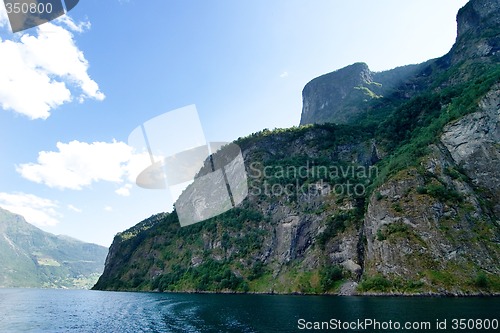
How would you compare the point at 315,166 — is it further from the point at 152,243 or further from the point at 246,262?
the point at 152,243

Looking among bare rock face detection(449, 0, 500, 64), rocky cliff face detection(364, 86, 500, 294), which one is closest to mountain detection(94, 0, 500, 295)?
rocky cliff face detection(364, 86, 500, 294)

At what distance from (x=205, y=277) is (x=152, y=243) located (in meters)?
61.8

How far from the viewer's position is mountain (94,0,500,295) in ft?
A: 263

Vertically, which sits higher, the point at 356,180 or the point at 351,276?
the point at 356,180

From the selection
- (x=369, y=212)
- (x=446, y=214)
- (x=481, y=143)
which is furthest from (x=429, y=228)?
(x=481, y=143)

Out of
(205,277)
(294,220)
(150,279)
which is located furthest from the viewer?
(150,279)

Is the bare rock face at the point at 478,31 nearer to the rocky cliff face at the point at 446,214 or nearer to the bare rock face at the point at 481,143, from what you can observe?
the bare rock face at the point at 481,143

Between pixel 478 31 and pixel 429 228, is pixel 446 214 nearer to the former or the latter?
pixel 429 228

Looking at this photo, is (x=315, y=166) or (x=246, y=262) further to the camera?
(x=315, y=166)

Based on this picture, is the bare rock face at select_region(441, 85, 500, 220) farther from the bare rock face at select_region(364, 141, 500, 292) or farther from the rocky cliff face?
the bare rock face at select_region(364, 141, 500, 292)

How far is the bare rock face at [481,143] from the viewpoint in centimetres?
9031

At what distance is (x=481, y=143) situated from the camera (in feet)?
313

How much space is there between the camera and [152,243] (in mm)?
184125

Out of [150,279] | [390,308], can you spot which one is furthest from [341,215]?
[150,279]
